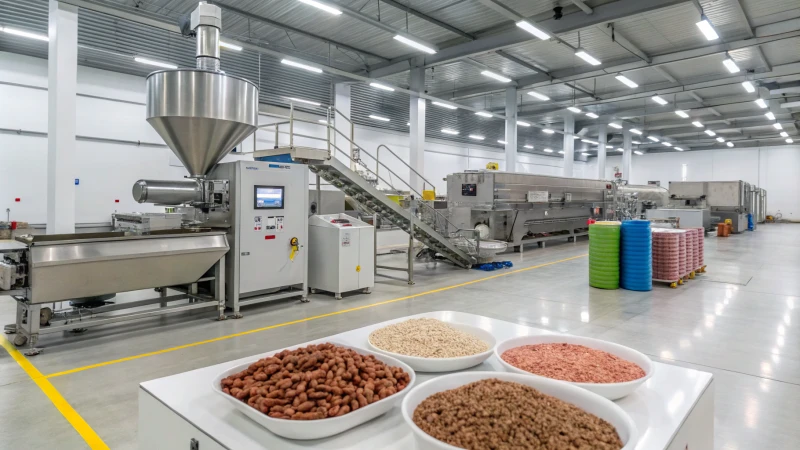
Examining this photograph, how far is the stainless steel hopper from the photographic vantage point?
4562 mm

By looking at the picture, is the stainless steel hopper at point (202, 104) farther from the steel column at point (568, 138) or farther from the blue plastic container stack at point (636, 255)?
the steel column at point (568, 138)

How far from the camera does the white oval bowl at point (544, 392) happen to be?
3.49ft

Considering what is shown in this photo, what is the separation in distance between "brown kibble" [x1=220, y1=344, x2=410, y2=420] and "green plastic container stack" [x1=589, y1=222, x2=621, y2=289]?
21.7 ft

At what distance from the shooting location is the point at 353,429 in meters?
1.28

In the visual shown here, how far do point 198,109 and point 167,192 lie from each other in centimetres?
115

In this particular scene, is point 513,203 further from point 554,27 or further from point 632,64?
point 632,64

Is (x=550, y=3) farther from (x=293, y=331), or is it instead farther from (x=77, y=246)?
(x=77, y=246)

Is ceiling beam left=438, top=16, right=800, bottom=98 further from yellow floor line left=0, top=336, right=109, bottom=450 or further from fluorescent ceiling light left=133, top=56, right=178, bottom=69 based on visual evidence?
yellow floor line left=0, top=336, right=109, bottom=450

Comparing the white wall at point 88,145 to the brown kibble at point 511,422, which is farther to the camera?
the white wall at point 88,145

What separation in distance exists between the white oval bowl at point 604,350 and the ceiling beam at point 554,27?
9.50 m

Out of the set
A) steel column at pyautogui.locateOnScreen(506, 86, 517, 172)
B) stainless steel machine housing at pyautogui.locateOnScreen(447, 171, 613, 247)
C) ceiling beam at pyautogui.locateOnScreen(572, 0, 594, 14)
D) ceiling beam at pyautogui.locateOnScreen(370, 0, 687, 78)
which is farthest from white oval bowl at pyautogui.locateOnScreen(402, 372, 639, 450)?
steel column at pyautogui.locateOnScreen(506, 86, 517, 172)

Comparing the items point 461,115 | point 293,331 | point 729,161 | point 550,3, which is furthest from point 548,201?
point 729,161

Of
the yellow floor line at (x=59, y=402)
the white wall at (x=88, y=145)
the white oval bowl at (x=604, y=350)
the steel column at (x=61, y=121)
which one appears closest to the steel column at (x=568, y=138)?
the white wall at (x=88, y=145)

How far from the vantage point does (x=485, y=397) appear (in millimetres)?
1268
